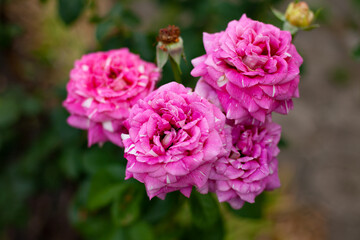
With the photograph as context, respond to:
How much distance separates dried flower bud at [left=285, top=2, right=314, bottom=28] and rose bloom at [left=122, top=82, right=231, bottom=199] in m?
0.33

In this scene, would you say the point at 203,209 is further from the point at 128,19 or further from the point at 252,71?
the point at 128,19

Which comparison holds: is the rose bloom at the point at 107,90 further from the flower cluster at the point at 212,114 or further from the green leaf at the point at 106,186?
the green leaf at the point at 106,186

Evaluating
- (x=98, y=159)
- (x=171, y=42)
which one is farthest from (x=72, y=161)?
(x=171, y=42)

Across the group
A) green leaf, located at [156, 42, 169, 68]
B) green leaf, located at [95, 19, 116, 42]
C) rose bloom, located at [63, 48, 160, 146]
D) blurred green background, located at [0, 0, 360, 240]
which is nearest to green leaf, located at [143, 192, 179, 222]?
blurred green background, located at [0, 0, 360, 240]

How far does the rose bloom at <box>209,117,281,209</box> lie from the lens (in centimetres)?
66

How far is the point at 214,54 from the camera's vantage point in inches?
25.5

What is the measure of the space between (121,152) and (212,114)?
23.4 inches

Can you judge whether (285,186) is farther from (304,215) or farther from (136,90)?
(136,90)

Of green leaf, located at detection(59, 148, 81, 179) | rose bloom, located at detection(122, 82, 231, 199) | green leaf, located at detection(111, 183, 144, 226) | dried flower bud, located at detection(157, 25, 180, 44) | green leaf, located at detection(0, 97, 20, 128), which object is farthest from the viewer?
green leaf, located at detection(0, 97, 20, 128)

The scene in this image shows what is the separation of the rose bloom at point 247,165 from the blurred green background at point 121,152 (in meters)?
0.15

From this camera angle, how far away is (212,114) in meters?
0.59

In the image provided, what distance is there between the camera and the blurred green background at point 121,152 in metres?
0.98

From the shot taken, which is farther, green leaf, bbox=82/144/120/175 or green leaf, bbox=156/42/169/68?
green leaf, bbox=82/144/120/175

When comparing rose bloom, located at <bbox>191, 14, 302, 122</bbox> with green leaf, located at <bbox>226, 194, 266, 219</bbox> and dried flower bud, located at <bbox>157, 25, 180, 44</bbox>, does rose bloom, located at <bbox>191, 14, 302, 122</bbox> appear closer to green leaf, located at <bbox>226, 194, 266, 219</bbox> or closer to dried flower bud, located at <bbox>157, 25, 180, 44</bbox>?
dried flower bud, located at <bbox>157, 25, 180, 44</bbox>
